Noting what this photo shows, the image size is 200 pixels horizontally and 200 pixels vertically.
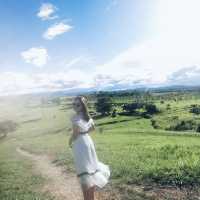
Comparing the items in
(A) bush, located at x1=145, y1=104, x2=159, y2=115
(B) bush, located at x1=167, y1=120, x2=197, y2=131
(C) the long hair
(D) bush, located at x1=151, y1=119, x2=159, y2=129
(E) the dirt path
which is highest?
(C) the long hair

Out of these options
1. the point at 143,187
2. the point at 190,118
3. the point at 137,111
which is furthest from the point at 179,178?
the point at 137,111

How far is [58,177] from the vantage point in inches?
716

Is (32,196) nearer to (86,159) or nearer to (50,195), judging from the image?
(50,195)

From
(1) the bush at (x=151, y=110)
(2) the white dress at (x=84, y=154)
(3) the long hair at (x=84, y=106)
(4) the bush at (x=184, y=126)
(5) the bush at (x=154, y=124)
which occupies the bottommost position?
(4) the bush at (x=184, y=126)

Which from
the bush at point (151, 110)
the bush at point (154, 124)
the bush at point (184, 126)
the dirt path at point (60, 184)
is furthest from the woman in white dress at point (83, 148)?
the bush at point (151, 110)

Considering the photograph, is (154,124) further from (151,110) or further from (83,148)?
(83,148)

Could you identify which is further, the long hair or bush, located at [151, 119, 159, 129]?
bush, located at [151, 119, 159, 129]

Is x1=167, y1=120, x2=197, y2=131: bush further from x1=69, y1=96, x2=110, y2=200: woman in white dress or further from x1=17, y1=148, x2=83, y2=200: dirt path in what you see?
x1=69, y1=96, x2=110, y2=200: woman in white dress

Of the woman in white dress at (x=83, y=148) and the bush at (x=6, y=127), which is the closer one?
the woman in white dress at (x=83, y=148)

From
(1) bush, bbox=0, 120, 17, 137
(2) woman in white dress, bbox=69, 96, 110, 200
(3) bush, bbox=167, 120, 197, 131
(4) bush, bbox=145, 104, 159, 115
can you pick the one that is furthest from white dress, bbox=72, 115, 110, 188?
(4) bush, bbox=145, 104, 159, 115

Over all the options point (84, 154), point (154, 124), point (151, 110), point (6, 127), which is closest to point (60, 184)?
point (84, 154)

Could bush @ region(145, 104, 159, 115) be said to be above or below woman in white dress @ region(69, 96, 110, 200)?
below

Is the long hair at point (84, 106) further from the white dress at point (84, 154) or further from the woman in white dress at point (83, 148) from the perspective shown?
the white dress at point (84, 154)

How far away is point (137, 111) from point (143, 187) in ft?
364
